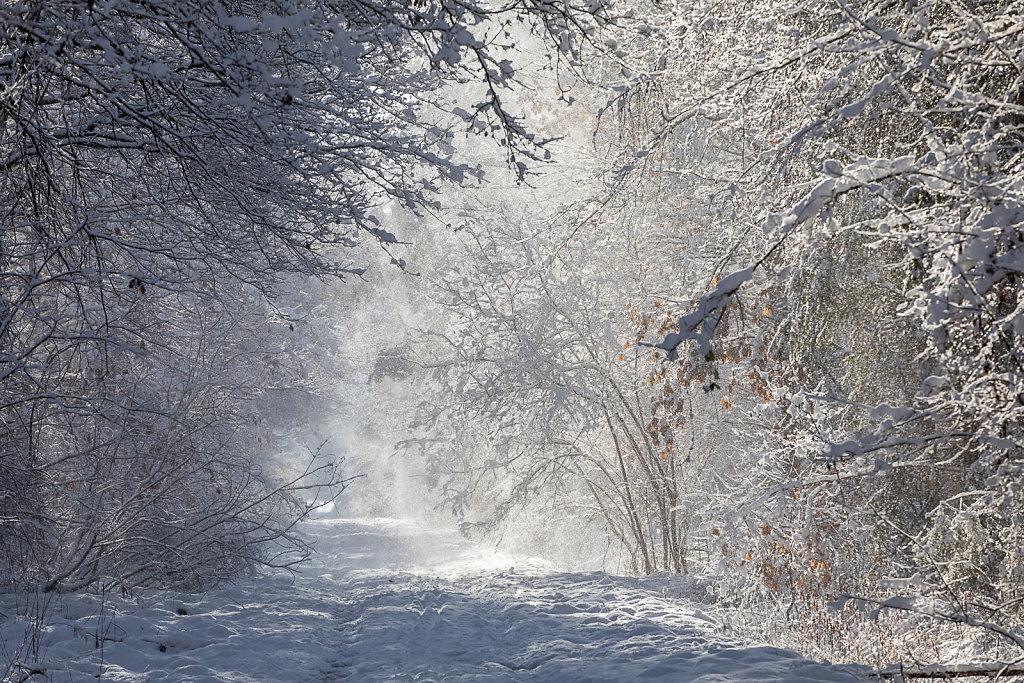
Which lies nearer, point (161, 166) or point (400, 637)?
point (161, 166)

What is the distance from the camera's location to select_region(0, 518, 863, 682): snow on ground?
6.29 m

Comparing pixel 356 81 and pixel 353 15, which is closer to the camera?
pixel 353 15

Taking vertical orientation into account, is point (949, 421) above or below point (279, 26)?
below

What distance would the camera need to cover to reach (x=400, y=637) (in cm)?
818

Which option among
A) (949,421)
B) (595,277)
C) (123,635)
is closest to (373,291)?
(595,277)

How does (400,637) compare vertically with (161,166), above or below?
below

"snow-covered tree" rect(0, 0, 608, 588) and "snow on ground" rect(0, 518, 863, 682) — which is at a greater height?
"snow-covered tree" rect(0, 0, 608, 588)

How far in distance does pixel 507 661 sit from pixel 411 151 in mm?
4597

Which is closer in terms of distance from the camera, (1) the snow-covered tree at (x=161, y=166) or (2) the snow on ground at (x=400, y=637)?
(1) the snow-covered tree at (x=161, y=166)

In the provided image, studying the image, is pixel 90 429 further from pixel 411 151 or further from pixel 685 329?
pixel 685 329

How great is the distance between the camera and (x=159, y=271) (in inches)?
296

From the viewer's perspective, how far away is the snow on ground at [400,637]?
629 centimetres

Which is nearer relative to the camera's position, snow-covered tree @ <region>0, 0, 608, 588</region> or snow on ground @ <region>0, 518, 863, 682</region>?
snow-covered tree @ <region>0, 0, 608, 588</region>

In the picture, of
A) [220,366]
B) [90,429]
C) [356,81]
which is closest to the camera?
[356,81]
